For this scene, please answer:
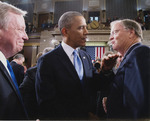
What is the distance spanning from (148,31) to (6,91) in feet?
34.4

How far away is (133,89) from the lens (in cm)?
92

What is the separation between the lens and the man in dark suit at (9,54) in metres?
0.73

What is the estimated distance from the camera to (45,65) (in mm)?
1068

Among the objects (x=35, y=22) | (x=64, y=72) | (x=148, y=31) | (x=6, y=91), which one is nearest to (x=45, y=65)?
(x=64, y=72)

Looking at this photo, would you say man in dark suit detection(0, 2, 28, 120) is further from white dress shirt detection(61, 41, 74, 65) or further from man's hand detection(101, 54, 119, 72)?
man's hand detection(101, 54, 119, 72)

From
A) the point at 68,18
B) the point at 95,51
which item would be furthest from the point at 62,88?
the point at 95,51

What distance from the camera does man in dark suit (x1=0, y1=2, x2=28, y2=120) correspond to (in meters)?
0.73

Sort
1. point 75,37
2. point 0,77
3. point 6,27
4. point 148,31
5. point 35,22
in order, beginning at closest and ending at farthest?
point 0,77, point 6,27, point 75,37, point 148,31, point 35,22

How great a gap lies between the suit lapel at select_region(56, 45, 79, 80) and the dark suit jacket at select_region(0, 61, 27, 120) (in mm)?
462

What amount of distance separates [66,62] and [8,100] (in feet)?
1.80

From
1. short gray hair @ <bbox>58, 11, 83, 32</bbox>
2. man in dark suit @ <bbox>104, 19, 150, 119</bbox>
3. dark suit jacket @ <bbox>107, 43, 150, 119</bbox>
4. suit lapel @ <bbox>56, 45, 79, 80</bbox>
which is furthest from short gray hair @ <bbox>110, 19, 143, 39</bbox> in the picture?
suit lapel @ <bbox>56, 45, 79, 80</bbox>

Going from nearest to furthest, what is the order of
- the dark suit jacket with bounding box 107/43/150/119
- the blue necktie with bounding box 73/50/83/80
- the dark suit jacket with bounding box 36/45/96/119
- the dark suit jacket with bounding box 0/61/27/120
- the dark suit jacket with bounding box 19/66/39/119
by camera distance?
the dark suit jacket with bounding box 0/61/27/120 < the dark suit jacket with bounding box 107/43/150/119 < the dark suit jacket with bounding box 36/45/96/119 < the blue necktie with bounding box 73/50/83/80 < the dark suit jacket with bounding box 19/66/39/119

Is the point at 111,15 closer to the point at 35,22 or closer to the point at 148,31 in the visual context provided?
the point at 148,31

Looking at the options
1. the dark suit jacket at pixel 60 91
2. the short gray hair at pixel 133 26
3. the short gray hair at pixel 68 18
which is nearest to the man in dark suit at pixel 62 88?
the dark suit jacket at pixel 60 91
